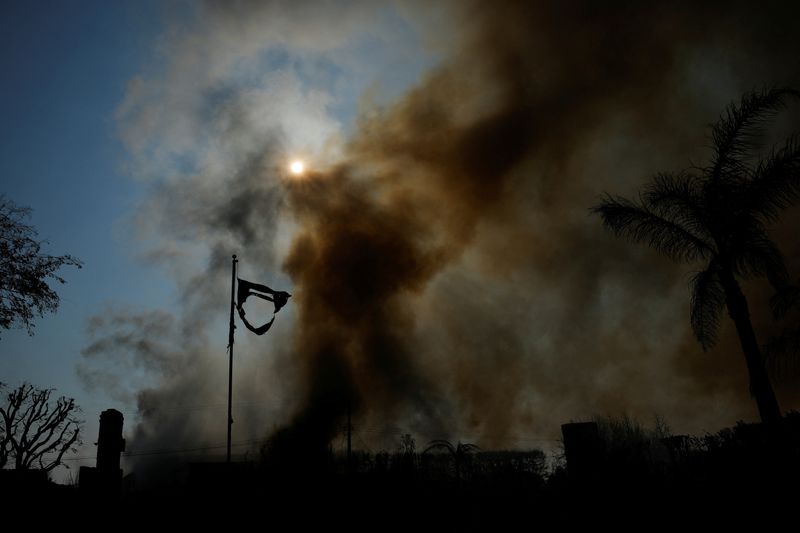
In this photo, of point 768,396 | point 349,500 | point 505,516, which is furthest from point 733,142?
point 349,500

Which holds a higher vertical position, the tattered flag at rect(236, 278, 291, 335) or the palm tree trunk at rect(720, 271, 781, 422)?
the tattered flag at rect(236, 278, 291, 335)

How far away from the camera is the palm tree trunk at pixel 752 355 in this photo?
1190 cm

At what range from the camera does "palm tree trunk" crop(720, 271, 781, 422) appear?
1190 cm

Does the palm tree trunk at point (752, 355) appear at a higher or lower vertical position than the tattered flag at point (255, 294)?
lower

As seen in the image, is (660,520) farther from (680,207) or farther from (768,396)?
(680,207)

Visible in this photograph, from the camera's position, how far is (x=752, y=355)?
40.4 feet

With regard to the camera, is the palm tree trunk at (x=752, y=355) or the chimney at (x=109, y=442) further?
the palm tree trunk at (x=752, y=355)

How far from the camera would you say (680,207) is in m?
14.1

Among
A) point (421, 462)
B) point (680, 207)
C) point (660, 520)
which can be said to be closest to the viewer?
point (660, 520)

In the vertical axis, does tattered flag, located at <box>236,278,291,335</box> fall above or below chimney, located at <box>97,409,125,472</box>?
above

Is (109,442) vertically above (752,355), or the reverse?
(752,355)

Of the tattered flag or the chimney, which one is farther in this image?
the tattered flag

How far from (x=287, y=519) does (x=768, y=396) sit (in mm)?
10296

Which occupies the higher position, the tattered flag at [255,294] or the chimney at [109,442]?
the tattered flag at [255,294]
